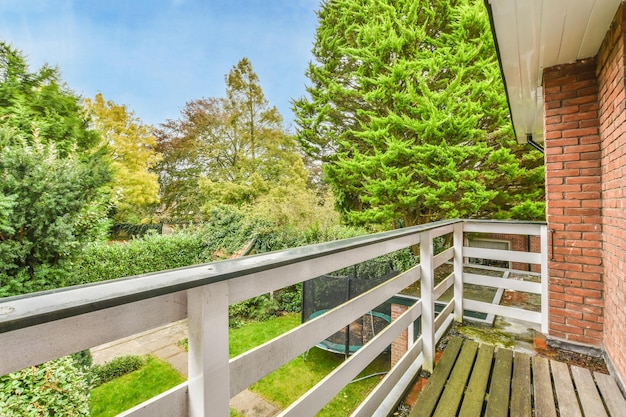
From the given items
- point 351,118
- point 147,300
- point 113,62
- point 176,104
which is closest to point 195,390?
point 147,300

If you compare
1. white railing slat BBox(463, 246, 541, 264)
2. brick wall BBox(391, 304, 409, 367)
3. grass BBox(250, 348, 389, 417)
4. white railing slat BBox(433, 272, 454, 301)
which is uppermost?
white railing slat BBox(463, 246, 541, 264)

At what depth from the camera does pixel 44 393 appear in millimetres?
2334

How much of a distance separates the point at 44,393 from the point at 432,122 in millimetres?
7572

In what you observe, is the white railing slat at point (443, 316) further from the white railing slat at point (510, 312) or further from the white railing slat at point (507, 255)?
the white railing slat at point (507, 255)

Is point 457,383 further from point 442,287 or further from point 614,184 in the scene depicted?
point 614,184

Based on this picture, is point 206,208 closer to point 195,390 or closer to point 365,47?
point 365,47

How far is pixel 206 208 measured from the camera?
14.0 m

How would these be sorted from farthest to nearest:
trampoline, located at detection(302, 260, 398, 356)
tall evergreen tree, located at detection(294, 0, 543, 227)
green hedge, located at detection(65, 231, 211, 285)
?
tall evergreen tree, located at detection(294, 0, 543, 227), green hedge, located at detection(65, 231, 211, 285), trampoline, located at detection(302, 260, 398, 356)

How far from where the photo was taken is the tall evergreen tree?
7059 millimetres

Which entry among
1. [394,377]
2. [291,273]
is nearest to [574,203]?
[394,377]

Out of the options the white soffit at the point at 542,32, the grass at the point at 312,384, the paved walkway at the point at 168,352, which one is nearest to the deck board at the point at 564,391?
the white soffit at the point at 542,32

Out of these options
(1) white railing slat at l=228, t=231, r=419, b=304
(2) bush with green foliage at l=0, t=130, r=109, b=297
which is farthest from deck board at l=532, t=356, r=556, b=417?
(2) bush with green foliage at l=0, t=130, r=109, b=297

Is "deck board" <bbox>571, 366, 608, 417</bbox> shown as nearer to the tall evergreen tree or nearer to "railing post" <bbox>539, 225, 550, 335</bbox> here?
"railing post" <bbox>539, 225, 550, 335</bbox>

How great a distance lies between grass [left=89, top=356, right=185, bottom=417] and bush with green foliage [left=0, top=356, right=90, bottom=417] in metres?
1.99
